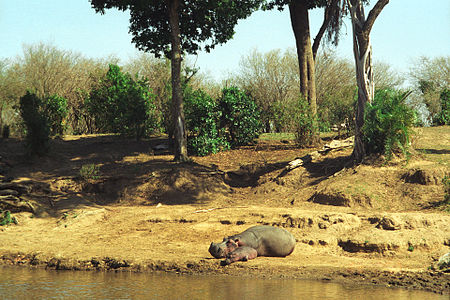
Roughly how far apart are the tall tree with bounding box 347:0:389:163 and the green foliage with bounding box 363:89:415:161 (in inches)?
19.1

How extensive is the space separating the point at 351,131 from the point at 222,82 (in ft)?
62.6

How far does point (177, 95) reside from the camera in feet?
50.5

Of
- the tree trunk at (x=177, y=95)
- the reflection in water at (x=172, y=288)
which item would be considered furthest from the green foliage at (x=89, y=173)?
the reflection in water at (x=172, y=288)

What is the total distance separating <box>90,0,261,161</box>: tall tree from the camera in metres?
15.3

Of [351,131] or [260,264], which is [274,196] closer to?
[260,264]

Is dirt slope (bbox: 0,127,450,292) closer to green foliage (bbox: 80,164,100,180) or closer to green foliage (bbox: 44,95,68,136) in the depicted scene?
green foliage (bbox: 80,164,100,180)

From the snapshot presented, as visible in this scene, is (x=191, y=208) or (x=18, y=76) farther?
(x=18, y=76)

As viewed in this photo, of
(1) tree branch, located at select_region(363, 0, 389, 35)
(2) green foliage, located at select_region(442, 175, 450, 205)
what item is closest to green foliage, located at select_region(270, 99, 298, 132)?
(1) tree branch, located at select_region(363, 0, 389, 35)

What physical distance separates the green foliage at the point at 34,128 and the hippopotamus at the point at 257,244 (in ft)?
32.3

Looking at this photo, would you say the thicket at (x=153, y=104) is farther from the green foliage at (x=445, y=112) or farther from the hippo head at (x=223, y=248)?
the hippo head at (x=223, y=248)

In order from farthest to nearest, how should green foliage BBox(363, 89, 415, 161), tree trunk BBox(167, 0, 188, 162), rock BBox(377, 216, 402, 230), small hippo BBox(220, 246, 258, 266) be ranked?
1. tree trunk BBox(167, 0, 188, 162)
2. green foliage BBox(363, 89, 415, 161)
3. rock BBox(377, 216, 402, 230)
4. small hippo BBox(220, 246, 258, 266)

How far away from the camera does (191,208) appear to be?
38.9 ft

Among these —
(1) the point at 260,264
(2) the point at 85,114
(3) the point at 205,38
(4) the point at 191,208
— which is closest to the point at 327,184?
(4) the point at 191,208

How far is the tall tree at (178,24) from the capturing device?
15.3m
